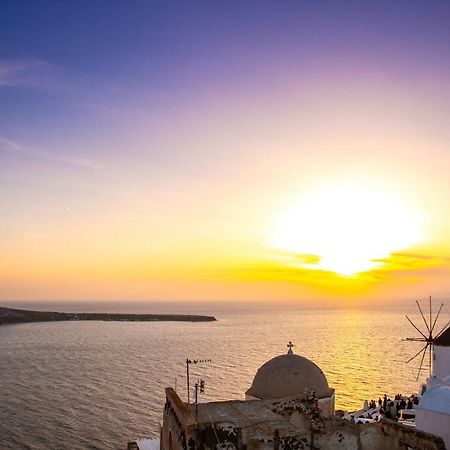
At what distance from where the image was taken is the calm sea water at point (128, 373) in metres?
39.2

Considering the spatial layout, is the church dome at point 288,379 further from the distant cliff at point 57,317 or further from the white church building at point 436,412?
the distant cliff at point 57,317

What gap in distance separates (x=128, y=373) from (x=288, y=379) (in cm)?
4700

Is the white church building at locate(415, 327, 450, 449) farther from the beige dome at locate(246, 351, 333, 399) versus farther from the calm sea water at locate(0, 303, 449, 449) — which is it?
the calm sea water at locate(0, 303, 449, 449)

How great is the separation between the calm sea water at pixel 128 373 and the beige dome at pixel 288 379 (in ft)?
66.9

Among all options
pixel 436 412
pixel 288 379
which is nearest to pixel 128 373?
pixel 288 379

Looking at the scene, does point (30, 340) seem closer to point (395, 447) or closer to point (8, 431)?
point (8, 431)

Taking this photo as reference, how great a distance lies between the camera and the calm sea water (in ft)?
129

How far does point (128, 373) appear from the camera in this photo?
204 feet

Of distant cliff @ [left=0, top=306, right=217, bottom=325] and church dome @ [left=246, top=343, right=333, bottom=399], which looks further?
distant cliff @ [left=0, top=306, right=217, bottom=325]

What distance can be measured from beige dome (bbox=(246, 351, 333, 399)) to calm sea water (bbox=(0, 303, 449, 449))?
20.4 m

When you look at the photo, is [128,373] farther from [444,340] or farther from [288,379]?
[288,379]

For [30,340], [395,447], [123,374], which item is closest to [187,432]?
[395,447]

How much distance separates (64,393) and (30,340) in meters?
50.9

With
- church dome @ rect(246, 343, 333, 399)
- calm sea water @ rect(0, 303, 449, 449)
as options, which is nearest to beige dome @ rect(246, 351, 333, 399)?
church dome @ rect(246, 343, 333, 399)
